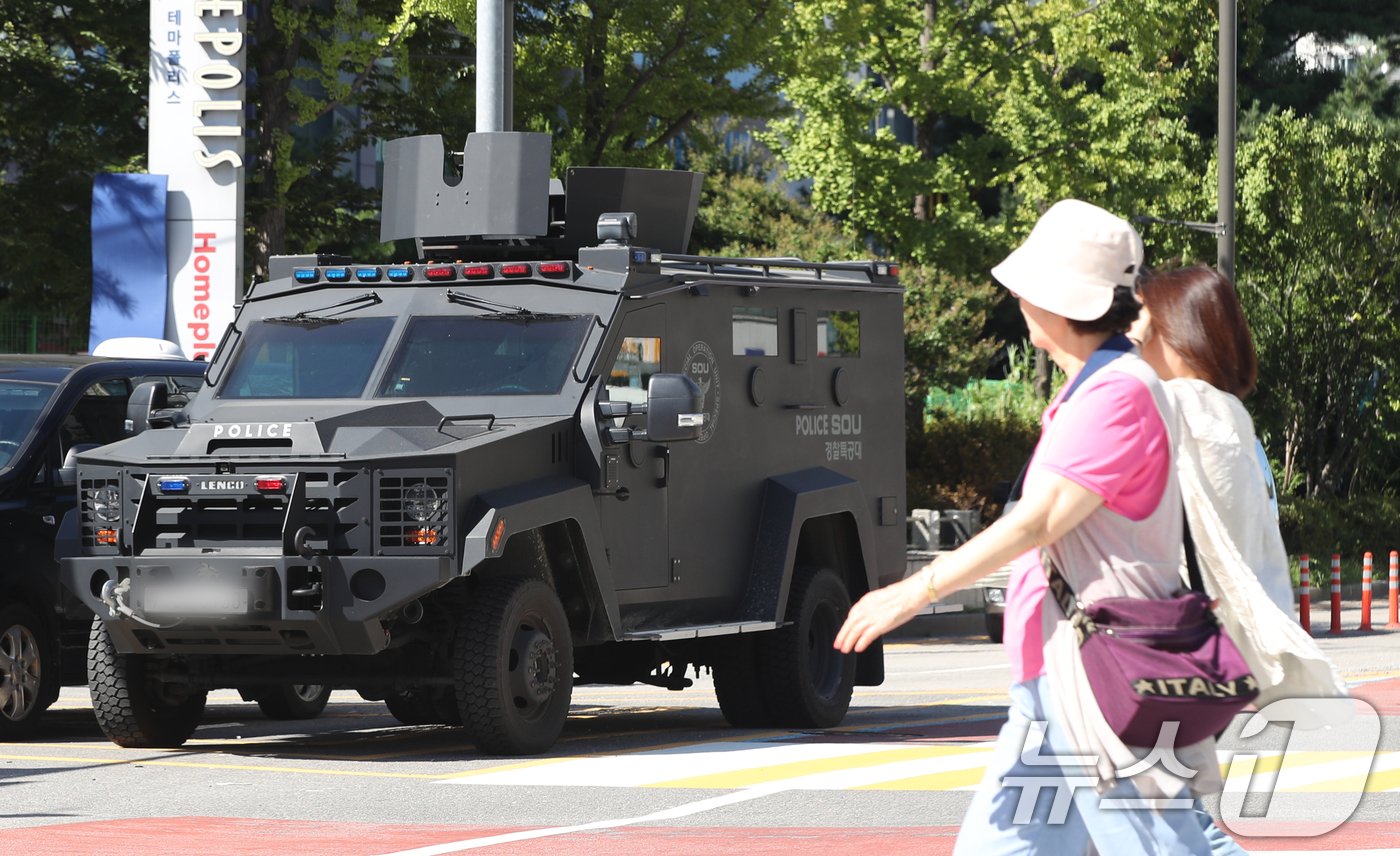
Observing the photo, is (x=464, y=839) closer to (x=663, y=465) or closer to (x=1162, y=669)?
(x=663, y=465)

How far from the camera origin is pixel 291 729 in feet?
41.0

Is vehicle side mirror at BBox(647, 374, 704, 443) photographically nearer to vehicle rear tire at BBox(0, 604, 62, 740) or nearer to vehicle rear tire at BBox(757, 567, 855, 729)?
vehicle rear tire at BBox(757, 567, 855, 729)

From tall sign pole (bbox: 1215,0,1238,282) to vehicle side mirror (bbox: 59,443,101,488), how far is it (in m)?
15.6

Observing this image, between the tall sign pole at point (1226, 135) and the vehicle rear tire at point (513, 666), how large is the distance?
50.5 ft

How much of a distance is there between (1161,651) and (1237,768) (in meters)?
4.16

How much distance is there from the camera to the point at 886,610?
4152 mm

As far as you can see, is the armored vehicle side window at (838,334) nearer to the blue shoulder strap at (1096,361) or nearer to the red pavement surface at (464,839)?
the red pavement surface at (464,839)

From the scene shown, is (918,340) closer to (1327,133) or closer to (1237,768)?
(1327,133)

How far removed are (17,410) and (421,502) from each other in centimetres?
325

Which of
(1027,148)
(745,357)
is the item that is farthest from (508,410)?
(1027,148)

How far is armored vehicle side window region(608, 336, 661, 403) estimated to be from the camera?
10992 mm

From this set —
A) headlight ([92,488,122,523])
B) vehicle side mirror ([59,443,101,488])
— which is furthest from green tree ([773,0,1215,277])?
headlight ([92,488,122,523])

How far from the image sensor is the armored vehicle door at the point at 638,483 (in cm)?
1085

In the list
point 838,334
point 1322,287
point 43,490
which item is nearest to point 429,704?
point 43,490
